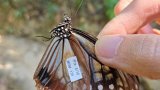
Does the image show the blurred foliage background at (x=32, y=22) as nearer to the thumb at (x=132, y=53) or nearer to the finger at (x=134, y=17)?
the finger at (x=134, y=17)

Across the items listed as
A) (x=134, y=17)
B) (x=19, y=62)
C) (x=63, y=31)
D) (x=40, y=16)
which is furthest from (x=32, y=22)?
(x=63, y=31)

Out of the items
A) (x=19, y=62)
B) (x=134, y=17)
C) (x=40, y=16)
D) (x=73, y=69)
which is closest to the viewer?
(x=73, y=69)

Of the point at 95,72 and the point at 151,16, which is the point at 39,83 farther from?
the point at 151,16

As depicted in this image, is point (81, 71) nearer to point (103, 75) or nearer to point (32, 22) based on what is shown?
point (103, 75)

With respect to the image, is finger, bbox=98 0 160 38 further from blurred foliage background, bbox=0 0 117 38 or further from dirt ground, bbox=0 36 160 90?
blurred foliage background, bbox=0 0 117 38

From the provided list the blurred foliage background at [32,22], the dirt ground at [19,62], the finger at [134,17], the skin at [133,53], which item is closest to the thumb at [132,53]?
the skin at [133,53]

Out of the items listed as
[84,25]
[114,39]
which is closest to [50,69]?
[114,39]

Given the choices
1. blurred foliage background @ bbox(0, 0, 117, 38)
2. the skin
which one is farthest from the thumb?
blurred foliage background @ bbox(0, 0, 117, 38)
